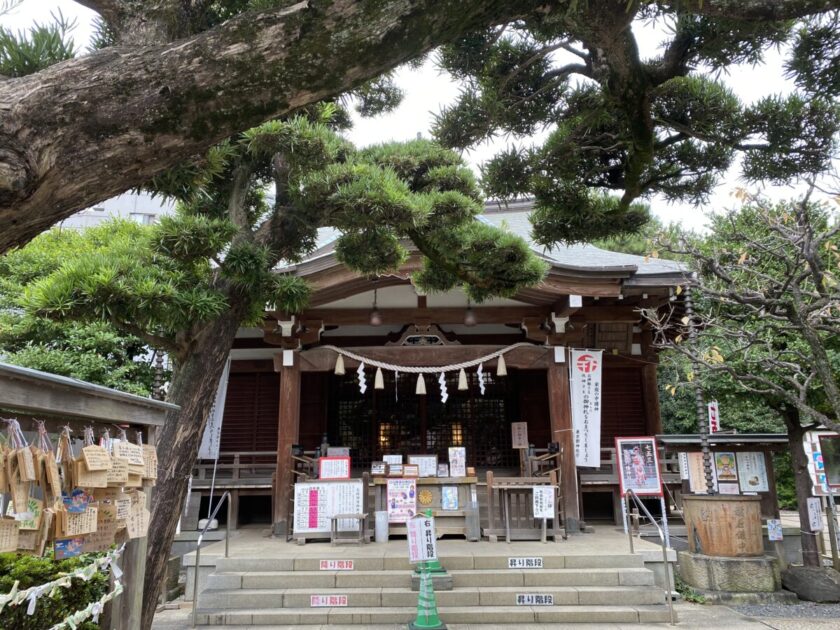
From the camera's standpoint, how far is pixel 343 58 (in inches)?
76.5

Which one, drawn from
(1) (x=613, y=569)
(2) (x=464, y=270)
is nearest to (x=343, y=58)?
(2) (x=464, y=270)

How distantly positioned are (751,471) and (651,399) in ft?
8.33

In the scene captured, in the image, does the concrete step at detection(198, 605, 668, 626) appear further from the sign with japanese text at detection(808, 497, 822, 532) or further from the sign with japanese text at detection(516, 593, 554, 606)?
the sign with japanese text at detection(808, 497, 822, 532)

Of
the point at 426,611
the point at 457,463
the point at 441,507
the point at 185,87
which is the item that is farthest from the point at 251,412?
the point at 185,87

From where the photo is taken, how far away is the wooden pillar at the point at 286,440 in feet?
30.3

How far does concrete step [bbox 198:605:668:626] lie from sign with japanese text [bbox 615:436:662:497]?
3.10 meters

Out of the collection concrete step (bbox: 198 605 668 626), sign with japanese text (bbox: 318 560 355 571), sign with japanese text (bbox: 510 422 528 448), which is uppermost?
sign with japanese text (bbox: 510 422 528 448)

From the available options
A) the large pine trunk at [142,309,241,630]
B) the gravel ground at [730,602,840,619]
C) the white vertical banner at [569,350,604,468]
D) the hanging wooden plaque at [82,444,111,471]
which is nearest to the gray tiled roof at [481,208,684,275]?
the white vertical banner at [569,350,604,468]

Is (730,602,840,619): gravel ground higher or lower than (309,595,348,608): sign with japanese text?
lower

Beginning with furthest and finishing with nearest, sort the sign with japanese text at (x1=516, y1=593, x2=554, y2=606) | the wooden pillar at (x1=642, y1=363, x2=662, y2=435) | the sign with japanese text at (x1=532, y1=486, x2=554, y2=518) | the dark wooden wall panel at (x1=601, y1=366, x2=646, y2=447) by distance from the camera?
the dark wooden wall panel at (x1=601, y1=366, x2=646, y2=447) < the wooden pillar at (x1=642, y1=363, x2=662, y2=435) < the sign with japanese text at (x1=532, y1=486, x2=554, y2=518) < the sign with japanese text at (x1=516, y1=593, x2=554, y2=606)

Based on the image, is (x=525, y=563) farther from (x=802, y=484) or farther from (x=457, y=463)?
(x=802, y=484)

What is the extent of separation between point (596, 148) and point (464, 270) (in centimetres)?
182

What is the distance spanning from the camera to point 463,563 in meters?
7.14

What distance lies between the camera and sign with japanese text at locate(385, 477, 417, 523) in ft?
28.3
